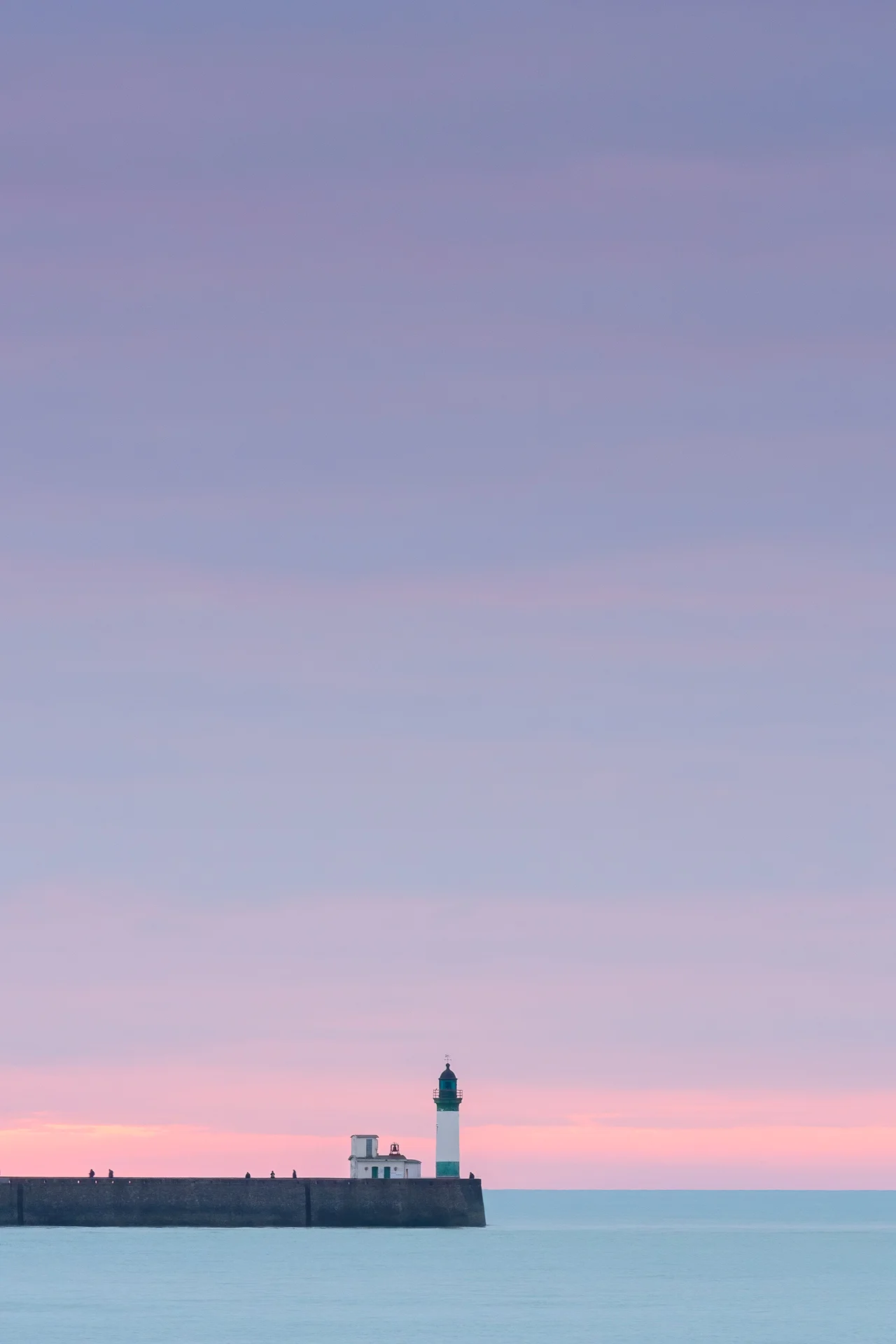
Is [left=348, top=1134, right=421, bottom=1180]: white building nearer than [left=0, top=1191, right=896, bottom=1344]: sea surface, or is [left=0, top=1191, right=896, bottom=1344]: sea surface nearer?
[left=0, top=1191, right=896, bottom=1344]: sea surface

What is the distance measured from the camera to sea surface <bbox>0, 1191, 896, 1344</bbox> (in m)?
92.8

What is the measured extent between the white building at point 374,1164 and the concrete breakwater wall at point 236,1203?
0.62 m

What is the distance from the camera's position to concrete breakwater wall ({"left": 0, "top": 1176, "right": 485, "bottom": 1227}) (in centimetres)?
12825

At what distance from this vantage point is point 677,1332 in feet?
310

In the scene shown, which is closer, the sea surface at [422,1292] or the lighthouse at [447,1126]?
the sea surface at [422,1292]

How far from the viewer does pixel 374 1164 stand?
424ft

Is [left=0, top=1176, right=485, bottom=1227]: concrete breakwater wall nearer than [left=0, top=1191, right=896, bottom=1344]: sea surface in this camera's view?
No

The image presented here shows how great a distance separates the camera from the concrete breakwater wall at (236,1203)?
128m

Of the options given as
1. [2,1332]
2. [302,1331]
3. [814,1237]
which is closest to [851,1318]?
[302,1331]

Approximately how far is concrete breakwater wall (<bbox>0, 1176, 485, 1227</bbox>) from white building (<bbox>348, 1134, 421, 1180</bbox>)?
2.05ft

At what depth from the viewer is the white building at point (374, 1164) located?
129000 mm

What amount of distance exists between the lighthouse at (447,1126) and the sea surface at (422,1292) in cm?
494

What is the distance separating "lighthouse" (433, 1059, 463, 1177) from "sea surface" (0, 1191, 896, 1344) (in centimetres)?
494

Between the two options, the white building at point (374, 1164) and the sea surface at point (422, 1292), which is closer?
the sea surface at point (422, 1292)
